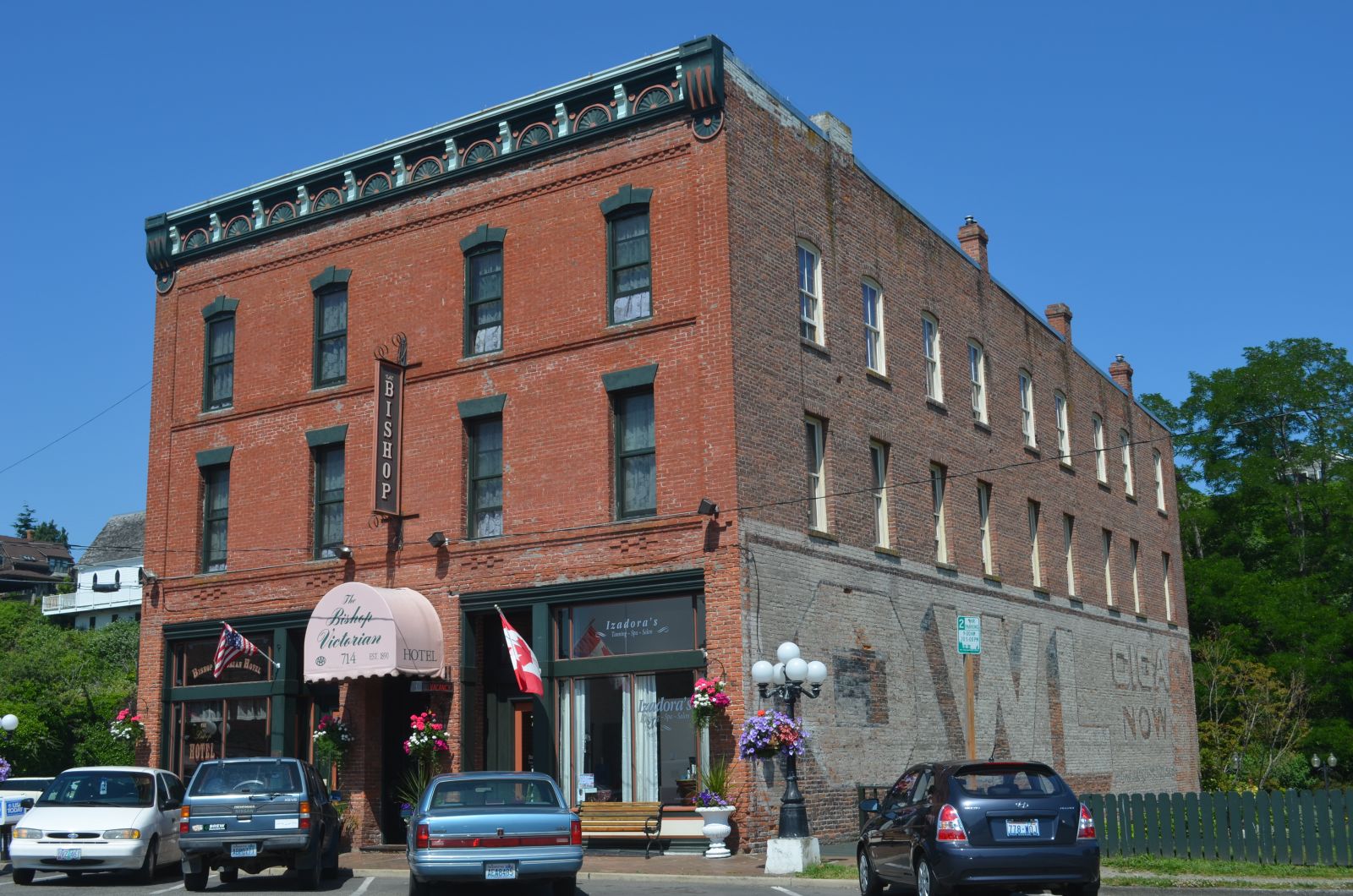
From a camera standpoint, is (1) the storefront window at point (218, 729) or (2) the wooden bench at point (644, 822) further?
(1) the storefront window at point (218, 729)

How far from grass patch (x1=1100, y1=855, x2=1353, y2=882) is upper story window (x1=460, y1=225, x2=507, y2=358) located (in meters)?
13.7

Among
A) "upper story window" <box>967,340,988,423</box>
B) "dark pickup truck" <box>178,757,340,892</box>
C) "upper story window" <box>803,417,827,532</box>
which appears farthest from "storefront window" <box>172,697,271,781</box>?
"upper story window" <box>967,340,988,423</box>

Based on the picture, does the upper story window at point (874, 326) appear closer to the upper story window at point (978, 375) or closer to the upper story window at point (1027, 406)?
the upper story window at point (978, 375)

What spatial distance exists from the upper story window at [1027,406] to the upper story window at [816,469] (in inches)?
432

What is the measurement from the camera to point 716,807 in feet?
69.1

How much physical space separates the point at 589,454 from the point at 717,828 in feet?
21.9

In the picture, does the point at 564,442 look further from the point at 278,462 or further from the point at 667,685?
the point at 278,462

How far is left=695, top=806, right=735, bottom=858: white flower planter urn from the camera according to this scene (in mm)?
20938

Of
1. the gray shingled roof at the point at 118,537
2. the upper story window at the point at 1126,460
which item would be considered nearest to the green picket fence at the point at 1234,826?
the upper story window at the point at 1126,460

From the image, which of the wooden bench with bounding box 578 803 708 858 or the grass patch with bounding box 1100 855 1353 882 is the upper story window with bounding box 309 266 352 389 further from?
the grass patch with bounding box 1100 855 1353 882

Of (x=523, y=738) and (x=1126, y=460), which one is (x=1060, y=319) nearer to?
(x=1126, y=460)

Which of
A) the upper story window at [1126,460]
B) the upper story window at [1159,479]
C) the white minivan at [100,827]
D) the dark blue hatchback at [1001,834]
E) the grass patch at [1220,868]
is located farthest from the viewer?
the upper story window at [1159,479]

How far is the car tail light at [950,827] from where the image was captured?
544 inches

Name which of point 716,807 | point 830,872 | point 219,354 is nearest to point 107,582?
point 219,354
